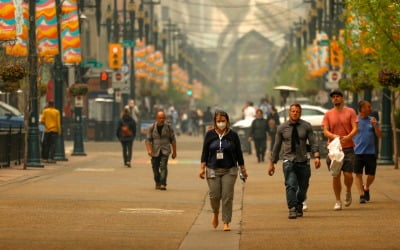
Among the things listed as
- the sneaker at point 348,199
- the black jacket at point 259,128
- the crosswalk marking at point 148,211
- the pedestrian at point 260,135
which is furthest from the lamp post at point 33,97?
the sneaker at point 348,199

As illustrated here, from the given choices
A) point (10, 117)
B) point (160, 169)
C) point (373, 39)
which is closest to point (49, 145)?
point (10, 117)

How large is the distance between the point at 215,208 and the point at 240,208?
392 centimetres

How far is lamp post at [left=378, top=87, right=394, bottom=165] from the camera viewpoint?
1458 inches

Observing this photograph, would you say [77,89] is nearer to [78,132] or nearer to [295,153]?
[78,132]

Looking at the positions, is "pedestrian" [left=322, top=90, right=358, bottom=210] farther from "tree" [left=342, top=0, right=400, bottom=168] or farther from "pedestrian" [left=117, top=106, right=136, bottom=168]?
"pedestrian" [left=117, top=106, right=136, bottom=168]

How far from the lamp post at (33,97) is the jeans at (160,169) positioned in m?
8.20

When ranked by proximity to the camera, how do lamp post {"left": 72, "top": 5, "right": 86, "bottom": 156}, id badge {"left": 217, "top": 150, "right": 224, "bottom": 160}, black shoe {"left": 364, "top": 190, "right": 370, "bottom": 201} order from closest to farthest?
1. id badge {"left": 217, "top": 150, "right": 224, "bottom": 160}
2. black shoe {"left": 364, "top": 190, "right": 370, "bottom": 201}
3. lamp post {"left": 72, "top": 5, "right": 86, "bottom": 156}

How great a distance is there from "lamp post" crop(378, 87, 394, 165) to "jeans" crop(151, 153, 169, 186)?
398 inches

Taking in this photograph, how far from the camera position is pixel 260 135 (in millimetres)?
44094

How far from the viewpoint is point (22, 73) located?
29.8 metres

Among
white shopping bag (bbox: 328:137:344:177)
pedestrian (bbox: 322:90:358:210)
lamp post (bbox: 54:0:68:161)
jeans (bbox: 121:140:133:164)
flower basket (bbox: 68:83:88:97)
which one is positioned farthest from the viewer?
flower basket (bbox: 68:83:88:97)

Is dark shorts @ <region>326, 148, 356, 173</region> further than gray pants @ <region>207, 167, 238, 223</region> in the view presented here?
Yes

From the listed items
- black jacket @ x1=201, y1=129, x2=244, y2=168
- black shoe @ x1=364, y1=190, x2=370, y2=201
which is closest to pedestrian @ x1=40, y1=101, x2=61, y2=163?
black shoe @ x1=364, y1=190, x2=370, y2=201

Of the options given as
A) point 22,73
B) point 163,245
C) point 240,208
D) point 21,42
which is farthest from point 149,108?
point 163,245
